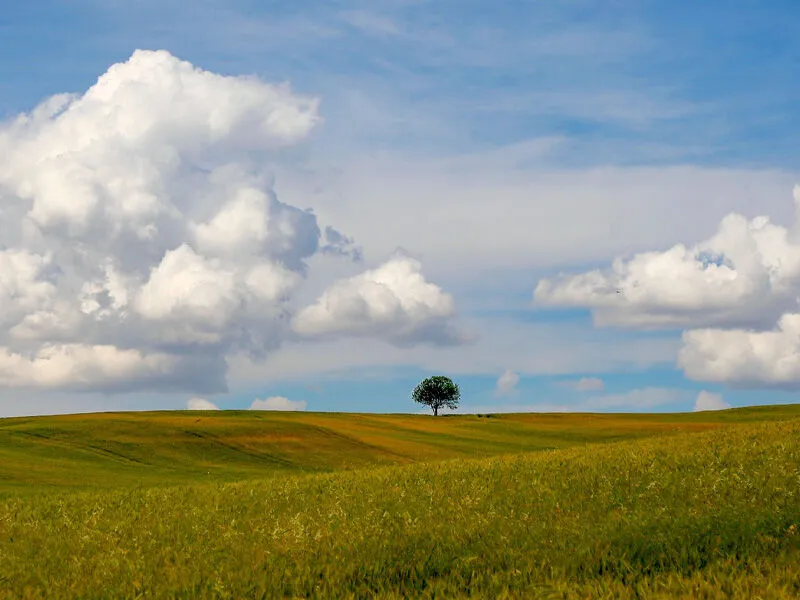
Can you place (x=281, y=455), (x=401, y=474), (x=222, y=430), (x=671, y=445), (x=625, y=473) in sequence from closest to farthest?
1. (x=625, y=473)
2. (x=401, y=474)
3. (x=671, y=445)
4. (x=281, y=455)
5. (x=222, y=430)

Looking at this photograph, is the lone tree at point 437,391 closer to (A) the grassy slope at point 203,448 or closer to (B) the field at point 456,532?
(A) the grassy slope at point 203,448

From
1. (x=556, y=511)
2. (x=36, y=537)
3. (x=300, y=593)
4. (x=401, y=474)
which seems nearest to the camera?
(x=300, y=593)

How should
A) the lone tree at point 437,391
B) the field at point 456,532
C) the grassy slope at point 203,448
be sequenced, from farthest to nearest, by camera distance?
the lone tree at point 437,391 < the grassy slope at point 203,448 < the field at point 456,532

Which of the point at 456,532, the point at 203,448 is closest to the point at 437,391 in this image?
the point at 203,448

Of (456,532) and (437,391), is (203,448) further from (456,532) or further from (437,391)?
(437,391)

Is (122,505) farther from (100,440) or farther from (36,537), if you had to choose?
(100,440)

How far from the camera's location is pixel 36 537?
49.9ft

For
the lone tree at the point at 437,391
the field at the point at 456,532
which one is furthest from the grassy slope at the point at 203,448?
the lone tree at the point at 437,391

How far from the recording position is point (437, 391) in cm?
13950

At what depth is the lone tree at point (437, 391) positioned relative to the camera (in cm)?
13950

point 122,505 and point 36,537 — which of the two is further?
point 122,505

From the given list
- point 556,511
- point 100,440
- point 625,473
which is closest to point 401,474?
point 625,473

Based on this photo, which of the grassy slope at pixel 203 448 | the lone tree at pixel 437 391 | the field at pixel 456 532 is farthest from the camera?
the lone tree at pixel 437 391

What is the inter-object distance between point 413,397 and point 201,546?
422ft
